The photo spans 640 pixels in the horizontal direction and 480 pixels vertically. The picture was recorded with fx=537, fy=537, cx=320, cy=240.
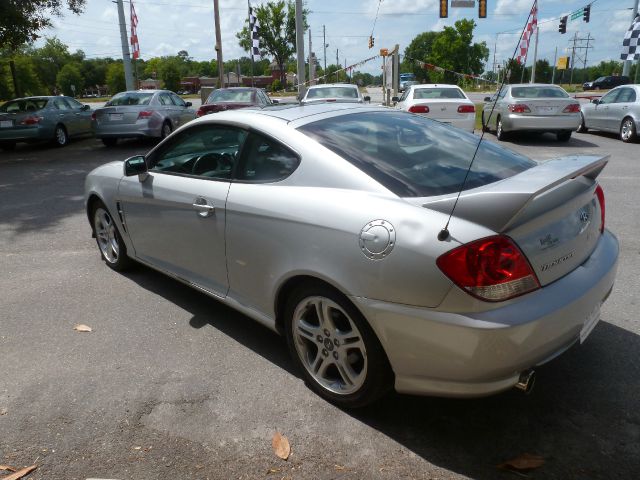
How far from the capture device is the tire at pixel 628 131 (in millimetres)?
12812

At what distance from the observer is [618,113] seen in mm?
13453

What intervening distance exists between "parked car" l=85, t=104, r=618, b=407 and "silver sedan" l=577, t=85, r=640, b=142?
11.7 m

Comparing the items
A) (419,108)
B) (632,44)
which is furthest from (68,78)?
(419,108)

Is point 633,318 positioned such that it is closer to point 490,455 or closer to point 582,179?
point 582,179

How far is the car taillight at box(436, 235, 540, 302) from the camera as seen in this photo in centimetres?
216

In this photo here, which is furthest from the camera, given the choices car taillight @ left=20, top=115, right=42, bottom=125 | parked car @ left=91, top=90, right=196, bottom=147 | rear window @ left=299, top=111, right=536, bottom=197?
car taillight @ left=20, top=115, right=42, bottom=125

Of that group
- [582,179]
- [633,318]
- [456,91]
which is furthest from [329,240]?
[456,91]

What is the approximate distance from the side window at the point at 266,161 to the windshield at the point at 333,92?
13.4m

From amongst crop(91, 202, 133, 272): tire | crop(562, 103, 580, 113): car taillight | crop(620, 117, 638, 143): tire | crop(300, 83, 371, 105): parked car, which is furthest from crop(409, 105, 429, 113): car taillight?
crop(91, 202, 133, 272): tire

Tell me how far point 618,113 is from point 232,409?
13869mm

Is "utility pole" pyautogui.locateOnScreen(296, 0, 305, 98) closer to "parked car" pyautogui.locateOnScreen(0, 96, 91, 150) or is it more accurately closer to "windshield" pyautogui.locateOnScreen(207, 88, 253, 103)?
"windshield" pyautogui.locateOnScreen(207, 88, 253, 103)

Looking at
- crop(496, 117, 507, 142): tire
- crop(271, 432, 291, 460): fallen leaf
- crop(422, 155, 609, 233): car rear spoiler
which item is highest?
crop(422, 155, 609, 233): car rear spoiler

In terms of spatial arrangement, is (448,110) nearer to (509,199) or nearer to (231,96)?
(231,96)

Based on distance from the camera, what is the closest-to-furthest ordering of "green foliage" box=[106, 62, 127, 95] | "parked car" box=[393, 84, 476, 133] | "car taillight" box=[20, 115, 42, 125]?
"parked car" box=[393, 84, 476, 133] → "car taillight" box=[20, 115, 42, 125] → "green foliage" box=[106, 62, 127, 95]
